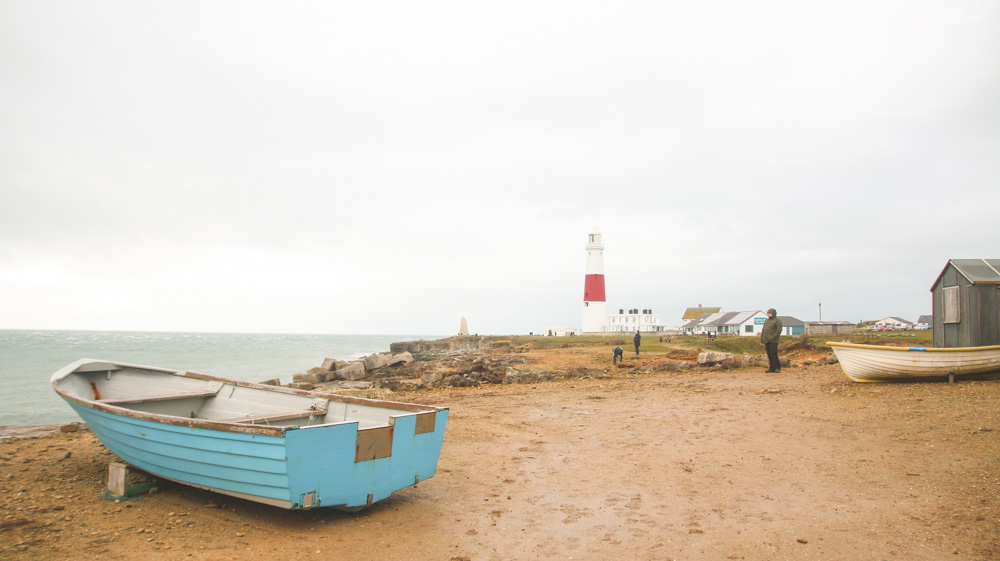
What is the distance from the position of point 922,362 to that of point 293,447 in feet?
41.8

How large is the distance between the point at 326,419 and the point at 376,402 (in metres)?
0.95

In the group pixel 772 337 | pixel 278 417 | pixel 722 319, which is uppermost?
pixel 722 319

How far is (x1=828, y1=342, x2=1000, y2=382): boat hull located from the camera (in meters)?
11.6

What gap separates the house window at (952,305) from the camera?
12969mm

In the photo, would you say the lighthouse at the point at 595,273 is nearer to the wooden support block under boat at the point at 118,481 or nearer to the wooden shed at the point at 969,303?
the wooden shed at the point at 969,303

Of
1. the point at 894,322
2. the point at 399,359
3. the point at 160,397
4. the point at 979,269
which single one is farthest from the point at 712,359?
the point at 894,322

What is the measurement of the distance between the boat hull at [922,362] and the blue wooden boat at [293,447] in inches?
418

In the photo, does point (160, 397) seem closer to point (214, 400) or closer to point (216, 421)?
point (214, 400)

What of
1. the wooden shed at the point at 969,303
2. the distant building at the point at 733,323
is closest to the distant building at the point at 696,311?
the distant building at the point at 733,323

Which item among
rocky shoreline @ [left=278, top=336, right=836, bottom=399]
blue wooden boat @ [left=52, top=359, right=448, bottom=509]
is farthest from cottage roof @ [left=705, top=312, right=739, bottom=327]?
blue wooden boat @ [left=52, top=359, right=448, bottom=509]

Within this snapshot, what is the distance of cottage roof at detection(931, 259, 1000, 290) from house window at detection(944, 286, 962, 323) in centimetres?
45

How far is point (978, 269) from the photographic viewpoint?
12781 millimetres

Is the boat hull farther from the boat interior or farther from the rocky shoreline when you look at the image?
the boat interior

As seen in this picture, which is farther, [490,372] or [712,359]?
[490,372]
